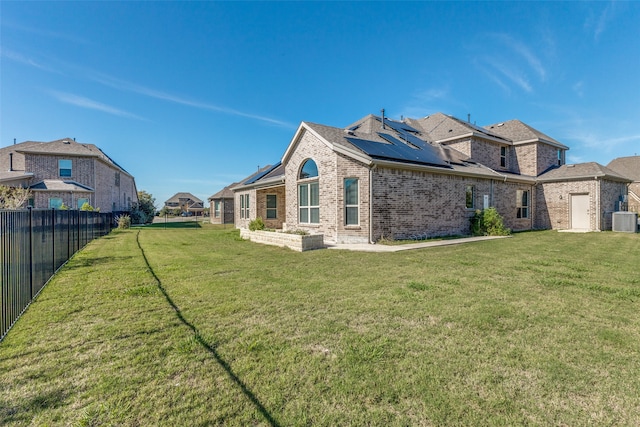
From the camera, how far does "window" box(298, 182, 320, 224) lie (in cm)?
1330

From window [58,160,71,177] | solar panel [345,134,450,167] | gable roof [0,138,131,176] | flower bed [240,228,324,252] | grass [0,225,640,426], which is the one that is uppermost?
gable roof [0,138,131,176]

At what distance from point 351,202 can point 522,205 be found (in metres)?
13.6

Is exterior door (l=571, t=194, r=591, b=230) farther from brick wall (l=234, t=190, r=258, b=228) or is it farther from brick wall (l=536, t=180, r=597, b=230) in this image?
brick wall (l=234, t=190, r=258, b=228)

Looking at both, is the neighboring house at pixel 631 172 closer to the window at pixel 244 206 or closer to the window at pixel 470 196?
the window at pixel 470 196

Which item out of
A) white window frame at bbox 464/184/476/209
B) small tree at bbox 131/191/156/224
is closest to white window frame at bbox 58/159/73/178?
small tree at bbox 131/191/156/224

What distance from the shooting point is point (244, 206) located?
2264cm

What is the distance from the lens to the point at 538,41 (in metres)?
13.9

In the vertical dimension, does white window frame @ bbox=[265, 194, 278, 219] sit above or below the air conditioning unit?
above

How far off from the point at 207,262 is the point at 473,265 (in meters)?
7.35

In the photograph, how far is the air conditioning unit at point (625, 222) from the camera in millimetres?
16375

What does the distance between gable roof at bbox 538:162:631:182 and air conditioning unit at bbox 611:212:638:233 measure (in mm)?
2454

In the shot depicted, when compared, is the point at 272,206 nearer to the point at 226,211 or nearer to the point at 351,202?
the point at 351,202

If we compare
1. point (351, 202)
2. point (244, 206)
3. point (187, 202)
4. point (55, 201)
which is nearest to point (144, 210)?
point (55, 201)

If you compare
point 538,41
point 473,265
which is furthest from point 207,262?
point 538,41
